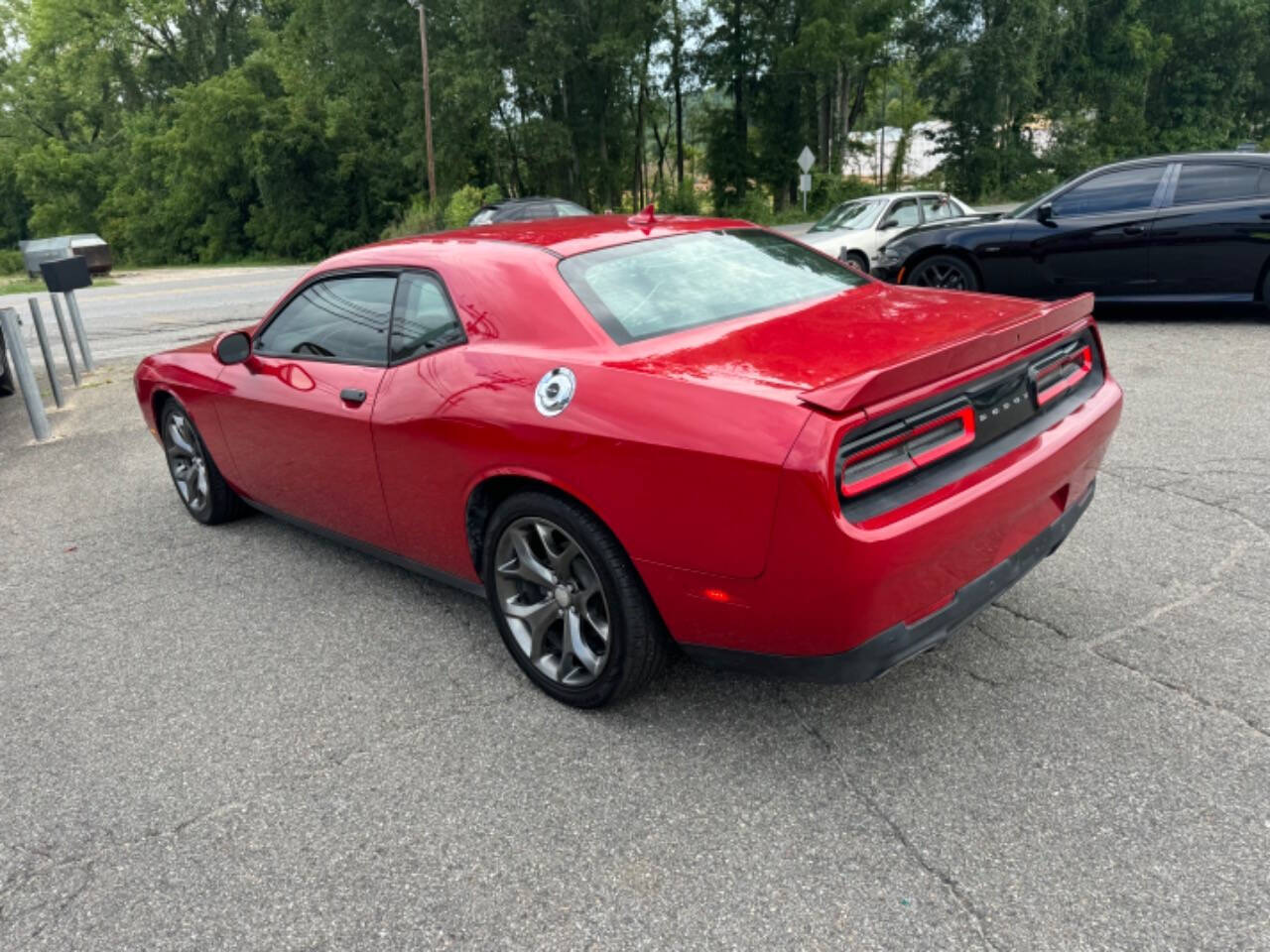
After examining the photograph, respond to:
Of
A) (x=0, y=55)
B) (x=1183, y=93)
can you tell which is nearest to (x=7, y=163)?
(x=0, y=55)

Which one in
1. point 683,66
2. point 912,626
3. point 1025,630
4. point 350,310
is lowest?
point 1025,630

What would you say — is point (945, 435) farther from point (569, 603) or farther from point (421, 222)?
point (421, 222)

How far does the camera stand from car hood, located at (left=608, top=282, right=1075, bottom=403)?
2.52 metres

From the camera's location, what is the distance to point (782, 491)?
226 cm

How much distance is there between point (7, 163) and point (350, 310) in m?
64.6

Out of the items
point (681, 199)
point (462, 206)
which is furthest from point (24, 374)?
point (681, 199)

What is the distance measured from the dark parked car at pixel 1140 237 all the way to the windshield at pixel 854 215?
451 cm

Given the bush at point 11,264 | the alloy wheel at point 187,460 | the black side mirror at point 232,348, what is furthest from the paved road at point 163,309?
the bush at point 11,264

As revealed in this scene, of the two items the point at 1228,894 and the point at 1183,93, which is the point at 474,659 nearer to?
the point at 1228,894

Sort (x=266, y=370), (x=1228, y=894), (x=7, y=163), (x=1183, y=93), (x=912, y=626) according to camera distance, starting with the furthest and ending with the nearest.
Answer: (x=7, y=163)
(x=1183, y=93)
(x=266, y=370)
(x=912, y=626)
(x=1228, y=894)

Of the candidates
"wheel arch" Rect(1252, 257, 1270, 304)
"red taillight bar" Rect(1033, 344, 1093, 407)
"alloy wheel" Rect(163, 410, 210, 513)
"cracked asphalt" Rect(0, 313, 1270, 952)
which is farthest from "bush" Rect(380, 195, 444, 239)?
"red taillight bar" Rect(1033, 344, 1093, 407)

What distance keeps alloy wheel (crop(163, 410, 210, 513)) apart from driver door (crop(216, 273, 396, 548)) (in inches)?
22.4

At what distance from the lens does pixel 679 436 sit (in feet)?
8.07

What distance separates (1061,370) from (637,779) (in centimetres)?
192
